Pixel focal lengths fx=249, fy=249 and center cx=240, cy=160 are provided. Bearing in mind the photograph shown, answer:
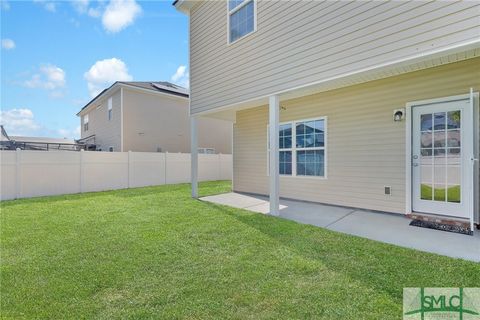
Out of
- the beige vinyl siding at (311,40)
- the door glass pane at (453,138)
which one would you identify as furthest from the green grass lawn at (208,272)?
the beige vinyl siding at (311,40)

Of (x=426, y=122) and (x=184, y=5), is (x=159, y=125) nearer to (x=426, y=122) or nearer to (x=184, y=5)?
(x=184, y=5)

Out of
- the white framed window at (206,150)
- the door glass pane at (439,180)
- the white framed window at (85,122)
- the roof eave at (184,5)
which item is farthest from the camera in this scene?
the white framed window at (85,122)

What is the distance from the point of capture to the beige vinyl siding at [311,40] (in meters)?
3.07

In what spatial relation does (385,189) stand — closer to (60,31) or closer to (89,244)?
(89,244)

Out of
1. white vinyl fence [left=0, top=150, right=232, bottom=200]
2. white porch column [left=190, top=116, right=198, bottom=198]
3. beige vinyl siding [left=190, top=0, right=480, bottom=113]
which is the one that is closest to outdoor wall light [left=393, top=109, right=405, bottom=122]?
beige vinyl siding [left=190, top=0, right=480, bottom=113]

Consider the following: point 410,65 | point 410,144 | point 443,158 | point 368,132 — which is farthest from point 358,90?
point 443,158

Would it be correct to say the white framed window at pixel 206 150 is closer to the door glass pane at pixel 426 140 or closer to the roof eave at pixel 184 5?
the roof eave at pixel 184 5

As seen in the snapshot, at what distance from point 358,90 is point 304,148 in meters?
1.92

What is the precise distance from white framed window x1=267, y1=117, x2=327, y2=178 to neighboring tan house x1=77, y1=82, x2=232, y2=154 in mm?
9338

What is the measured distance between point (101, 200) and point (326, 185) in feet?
21.0

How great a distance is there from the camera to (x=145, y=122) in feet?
46.1

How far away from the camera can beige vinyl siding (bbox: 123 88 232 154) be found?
13508mm

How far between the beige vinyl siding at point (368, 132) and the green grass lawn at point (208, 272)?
2.04 meters

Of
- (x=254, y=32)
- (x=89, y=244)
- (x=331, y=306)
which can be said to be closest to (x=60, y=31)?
(x=254, y=32)
